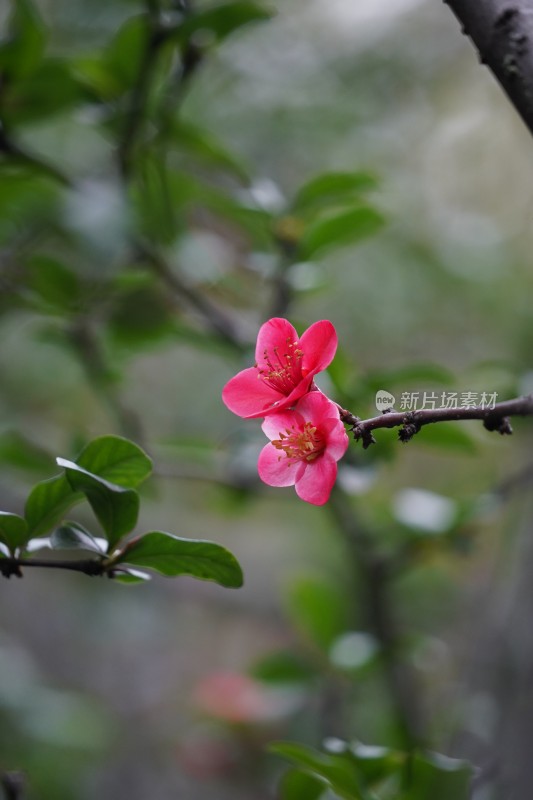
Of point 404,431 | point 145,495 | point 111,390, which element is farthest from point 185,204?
point 404,431

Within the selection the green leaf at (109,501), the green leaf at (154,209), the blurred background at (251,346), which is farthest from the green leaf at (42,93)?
the green leaf at (109,501)

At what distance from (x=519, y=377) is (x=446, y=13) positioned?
1470mm

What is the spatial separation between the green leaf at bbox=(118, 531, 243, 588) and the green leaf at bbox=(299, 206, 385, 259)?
1.84 feet

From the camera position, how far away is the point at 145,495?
3.56 feet

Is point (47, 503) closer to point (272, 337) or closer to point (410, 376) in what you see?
point (272, 337)

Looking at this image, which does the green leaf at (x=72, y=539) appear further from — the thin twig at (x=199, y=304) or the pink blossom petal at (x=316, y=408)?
the thin twig at (x=199, y=304)

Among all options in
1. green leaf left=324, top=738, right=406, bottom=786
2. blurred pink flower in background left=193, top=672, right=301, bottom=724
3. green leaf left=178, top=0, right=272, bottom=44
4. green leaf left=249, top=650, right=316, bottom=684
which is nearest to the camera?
green leaf left=324, top=738, right=406, bottom=786

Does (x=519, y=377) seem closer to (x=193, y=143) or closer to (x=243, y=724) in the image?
(x=193, y=143)

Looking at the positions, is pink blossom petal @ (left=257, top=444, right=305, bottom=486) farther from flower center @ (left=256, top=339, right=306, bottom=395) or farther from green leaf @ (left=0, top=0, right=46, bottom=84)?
green leaf @ (left=0, top=0, right=46, bottom=84)

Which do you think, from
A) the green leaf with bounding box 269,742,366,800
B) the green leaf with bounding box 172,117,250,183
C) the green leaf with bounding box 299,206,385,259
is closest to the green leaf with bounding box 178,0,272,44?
the green leaf with bounding box 172,117,250,183

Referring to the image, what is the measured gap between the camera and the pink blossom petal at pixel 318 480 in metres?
0.44

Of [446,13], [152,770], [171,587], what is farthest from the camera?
[152,770]

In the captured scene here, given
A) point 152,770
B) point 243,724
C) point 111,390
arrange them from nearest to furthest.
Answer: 1. point 111,390
2. point 243,724
3. point 152,770

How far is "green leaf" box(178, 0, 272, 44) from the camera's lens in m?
0.84
